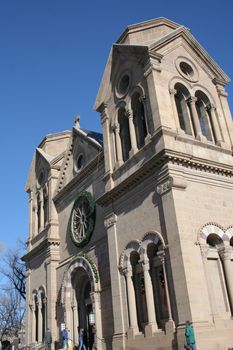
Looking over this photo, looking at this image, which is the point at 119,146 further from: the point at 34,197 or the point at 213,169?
the point at 34,197

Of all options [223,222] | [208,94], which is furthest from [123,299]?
[208,94]

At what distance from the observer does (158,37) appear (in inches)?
939

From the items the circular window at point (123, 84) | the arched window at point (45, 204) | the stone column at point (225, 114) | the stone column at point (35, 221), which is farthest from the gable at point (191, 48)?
the stone column at point (35, 221)

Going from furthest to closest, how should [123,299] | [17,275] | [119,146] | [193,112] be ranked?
[17,275] < [119,146] < [193,112] < [123,299]

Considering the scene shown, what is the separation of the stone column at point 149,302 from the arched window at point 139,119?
21.9ft

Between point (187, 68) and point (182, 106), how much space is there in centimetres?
270

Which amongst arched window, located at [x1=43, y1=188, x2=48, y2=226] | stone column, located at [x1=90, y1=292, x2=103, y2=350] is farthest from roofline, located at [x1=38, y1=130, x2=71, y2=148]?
stone column, located at [x1=90, y1=292, x2=103, y2=350]

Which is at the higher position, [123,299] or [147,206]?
[147,206]

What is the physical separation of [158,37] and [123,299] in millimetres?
15007

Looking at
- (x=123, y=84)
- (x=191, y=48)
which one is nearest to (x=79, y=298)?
(x=123, y=84)

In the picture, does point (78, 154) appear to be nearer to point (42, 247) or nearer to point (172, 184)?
point (42, 247)

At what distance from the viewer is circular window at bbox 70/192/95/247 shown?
84.1 ft

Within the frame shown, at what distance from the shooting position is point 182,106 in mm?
22375

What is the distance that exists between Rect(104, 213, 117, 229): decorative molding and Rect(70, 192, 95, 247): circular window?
299 centimetres
